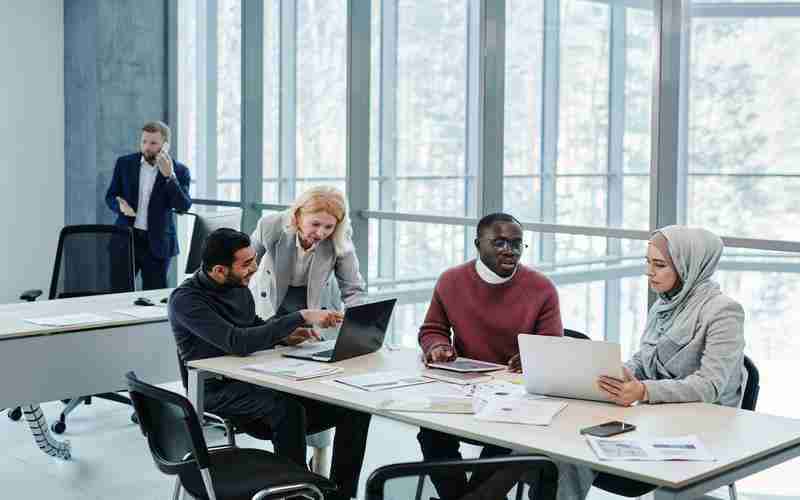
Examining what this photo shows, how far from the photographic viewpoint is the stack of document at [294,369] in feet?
11.9

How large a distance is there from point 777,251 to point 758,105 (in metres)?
0.63

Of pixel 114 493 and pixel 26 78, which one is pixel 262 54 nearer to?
pixel 26 78

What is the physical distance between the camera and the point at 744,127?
178 inches

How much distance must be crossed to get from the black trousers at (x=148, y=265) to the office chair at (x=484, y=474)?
16.1 feet

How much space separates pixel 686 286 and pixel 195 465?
165cm

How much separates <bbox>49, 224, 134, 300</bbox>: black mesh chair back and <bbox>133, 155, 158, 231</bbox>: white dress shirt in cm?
122

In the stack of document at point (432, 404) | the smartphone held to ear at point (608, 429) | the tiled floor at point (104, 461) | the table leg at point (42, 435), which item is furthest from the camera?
the table leg at point (42, 435)

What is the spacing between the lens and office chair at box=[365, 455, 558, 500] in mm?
2350

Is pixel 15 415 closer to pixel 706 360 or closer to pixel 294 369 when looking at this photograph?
pixel 294 369

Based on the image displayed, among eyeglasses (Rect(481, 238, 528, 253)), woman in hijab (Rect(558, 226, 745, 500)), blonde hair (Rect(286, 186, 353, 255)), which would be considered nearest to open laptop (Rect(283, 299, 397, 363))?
eyeglasses (Rect(481, 238, 528, 253))

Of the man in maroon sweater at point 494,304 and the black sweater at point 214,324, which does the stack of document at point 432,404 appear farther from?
the black sweater at point 214,324

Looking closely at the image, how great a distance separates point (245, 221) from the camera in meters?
7.65

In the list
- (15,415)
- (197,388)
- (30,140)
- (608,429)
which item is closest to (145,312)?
(197,388)

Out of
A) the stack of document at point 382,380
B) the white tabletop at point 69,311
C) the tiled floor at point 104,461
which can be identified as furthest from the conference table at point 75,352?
the stack of document at point 382,380
